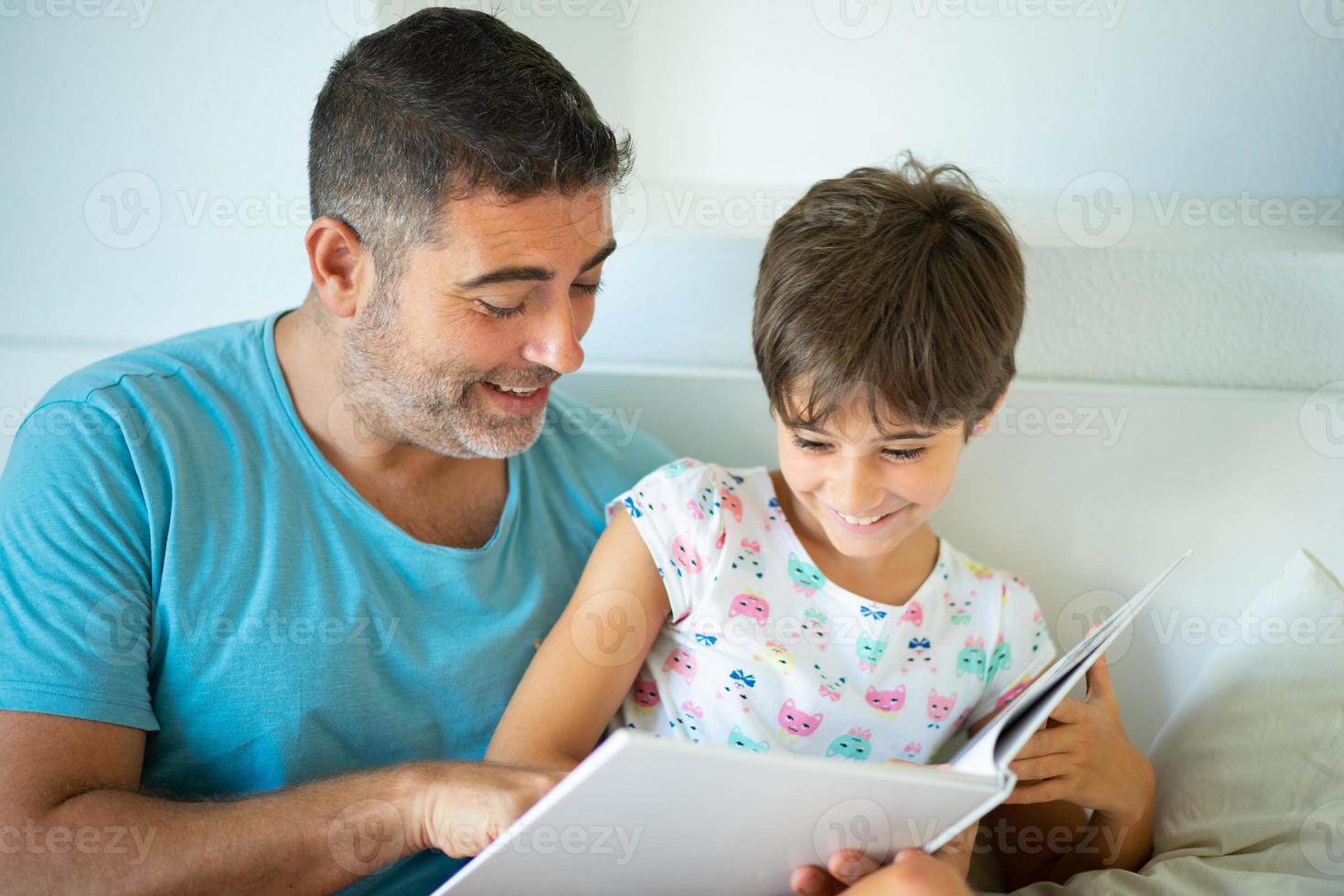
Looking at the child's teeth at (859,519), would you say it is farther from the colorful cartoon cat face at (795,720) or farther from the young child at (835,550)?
the colorful cartoon cat face at (795,720)

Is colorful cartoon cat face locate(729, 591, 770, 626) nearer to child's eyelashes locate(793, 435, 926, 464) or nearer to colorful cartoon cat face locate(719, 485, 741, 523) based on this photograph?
colorful cartoon cat face locate(719, 485, 741, 523)

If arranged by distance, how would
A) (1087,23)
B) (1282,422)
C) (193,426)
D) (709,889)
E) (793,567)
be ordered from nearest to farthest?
(709,889), (193,426), (793,567), (1282,422), (1087,23)

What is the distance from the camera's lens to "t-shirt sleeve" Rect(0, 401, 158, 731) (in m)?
1.09

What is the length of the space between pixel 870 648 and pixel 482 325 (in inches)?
23.9

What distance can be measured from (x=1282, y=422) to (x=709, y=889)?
105cm

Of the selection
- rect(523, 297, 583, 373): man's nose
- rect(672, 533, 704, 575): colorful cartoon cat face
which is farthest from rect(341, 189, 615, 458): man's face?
rect(672, 533, 704, 575): colorful cartoon cat face

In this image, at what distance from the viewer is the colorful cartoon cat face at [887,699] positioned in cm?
137

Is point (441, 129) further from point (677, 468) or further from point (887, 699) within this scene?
point (887, 699)

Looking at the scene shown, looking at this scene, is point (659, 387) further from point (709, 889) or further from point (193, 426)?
point (709, 889)

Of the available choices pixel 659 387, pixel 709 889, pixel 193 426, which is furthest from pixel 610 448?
pixel 709 889

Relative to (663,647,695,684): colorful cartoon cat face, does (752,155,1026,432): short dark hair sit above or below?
above

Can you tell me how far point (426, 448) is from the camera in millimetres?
1471

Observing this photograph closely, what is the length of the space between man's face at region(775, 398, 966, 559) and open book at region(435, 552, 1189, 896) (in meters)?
0.28

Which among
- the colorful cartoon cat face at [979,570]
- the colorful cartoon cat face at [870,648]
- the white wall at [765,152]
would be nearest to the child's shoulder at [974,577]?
the colorful cartoon cat face at [979,570]
